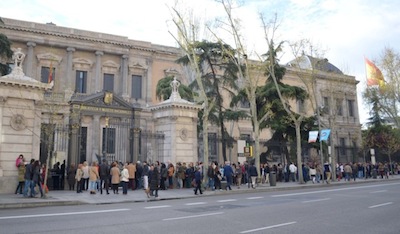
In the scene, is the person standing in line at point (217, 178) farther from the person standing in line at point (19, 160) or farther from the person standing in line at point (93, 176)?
the person standing in line at point (19, 160)

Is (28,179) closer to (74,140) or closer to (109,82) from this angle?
(74,140)

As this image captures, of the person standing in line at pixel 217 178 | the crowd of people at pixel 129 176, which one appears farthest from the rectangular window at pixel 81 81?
the person standing in line at pixel 217 178

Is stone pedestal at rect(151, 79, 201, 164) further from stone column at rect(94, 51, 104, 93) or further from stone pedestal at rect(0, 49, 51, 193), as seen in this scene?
stone column at rect(94, 51, 104, 93)

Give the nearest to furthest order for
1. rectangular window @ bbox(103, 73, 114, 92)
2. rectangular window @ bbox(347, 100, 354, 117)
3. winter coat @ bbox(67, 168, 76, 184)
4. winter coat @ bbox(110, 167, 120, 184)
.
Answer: winter coat @ bbox(110, 167, 120, 184) < winter coat @ bbox(67, 168, 76, 184) < rectangular window @ bbox(103, 73, 114, 92) < rectangular window @ bbox(347, 100, 354, 117)

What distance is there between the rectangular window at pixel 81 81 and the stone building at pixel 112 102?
99 millimetres

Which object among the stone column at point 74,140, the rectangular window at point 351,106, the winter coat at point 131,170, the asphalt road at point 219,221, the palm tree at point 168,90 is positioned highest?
the rectangular window at point 351,106

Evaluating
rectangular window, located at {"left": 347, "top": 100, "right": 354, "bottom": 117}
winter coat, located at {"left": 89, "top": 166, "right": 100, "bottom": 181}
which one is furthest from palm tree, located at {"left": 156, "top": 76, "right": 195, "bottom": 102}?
rectangular window, located at {"left": 347, "top": 100, "right": 354, "bottom": 117}

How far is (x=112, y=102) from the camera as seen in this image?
19125 millimetres

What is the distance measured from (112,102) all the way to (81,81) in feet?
65.1

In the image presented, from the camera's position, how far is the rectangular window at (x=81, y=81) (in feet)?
121

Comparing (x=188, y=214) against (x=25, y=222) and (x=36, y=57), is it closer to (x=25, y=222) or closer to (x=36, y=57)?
(x=25, y=222)

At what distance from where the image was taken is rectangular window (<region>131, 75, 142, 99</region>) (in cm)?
3969

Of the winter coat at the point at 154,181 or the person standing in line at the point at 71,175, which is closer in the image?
the winter coat at the point at 154,181

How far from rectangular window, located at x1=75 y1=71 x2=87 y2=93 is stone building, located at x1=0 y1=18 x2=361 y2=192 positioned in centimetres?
10
